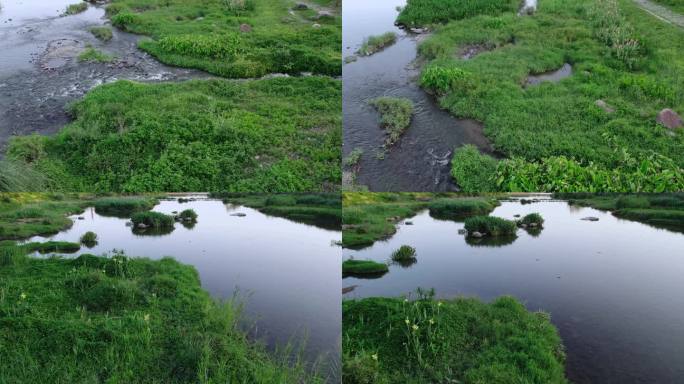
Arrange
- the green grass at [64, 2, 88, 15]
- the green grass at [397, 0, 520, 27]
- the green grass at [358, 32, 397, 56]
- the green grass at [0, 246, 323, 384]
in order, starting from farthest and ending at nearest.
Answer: the green grass at [64, 2, 88, 15]
the green grass at [397, 0, 520, 27]
the green grass at [358, 32, 397, 56]
the green grass at [0, 246, 323, 384]

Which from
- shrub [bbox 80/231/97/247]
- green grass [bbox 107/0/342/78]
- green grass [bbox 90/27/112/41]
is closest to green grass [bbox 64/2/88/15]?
green grass [bbox 107/0/342/78]

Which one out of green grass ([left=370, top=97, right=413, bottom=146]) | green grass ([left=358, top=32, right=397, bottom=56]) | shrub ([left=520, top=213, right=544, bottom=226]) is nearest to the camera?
green grass ([left=370, top=97, right=413, bottom=146])

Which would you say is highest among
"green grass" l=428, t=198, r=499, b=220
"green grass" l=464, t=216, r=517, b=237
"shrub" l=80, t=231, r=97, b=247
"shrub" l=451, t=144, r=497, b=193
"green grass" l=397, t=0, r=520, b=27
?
"green grass" l=397, t=0, r=520, b=27

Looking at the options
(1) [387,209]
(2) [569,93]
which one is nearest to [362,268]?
(1) [387,209]

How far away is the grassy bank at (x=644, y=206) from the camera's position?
8.62 m

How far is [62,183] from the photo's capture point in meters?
8.29

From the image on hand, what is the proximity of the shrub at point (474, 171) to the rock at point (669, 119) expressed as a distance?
9.97 feet

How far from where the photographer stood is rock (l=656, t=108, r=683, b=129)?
340 inches

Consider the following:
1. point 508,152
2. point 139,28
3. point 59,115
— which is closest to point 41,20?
point 139,28

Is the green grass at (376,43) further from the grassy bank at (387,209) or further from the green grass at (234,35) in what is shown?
the grassy bank at (387,209)

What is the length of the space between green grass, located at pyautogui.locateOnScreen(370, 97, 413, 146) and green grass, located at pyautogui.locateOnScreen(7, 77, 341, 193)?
0.85m

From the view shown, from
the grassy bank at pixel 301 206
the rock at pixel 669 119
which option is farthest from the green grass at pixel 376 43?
the rock at pixel 669 119

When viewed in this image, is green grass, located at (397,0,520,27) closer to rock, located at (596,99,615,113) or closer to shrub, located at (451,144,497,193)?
rock, located at (596,99,615,113)

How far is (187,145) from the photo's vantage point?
353 inches
